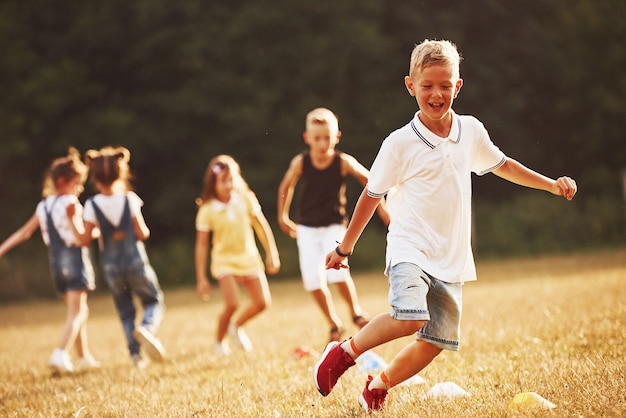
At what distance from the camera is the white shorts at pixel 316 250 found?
699 centimetres

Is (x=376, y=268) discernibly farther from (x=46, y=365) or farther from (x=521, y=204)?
(x=46, y=365)

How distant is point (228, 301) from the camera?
7.82 metres

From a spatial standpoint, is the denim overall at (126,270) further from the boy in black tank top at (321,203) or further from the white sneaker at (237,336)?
the boy in black tank top at (321,203)

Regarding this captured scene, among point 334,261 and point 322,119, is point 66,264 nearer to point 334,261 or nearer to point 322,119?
point 322,119

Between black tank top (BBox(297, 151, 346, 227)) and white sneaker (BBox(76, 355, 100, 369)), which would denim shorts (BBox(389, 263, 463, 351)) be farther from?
white sneaker (BBox(76, 355, 100, 369))

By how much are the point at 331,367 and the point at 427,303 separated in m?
0.61

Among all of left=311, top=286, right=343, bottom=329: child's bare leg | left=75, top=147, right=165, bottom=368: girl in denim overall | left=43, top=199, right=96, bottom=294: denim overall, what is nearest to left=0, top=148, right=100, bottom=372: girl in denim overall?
left=43, top=199, right=96, bottom=294: denim overall

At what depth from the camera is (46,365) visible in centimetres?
786

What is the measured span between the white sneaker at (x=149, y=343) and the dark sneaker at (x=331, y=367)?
2.88m

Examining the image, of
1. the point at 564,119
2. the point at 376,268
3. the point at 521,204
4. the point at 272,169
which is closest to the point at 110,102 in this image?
the point at 272,169

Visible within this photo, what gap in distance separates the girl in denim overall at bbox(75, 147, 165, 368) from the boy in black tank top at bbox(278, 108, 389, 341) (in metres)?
1.35

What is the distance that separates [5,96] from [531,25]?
17898 millimetres

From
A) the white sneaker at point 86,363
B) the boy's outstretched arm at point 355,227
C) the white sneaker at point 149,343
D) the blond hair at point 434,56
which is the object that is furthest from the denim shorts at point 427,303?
the white sneaker at point 86,363

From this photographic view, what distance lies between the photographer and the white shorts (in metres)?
6.99
